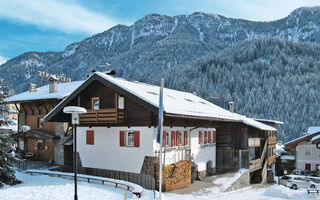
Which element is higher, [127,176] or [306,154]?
[127,176]

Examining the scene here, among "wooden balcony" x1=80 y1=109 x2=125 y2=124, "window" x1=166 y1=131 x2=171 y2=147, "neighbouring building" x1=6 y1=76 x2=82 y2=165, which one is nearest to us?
"wooden balcony" x1=80 y1=109 x2=125 y2=124

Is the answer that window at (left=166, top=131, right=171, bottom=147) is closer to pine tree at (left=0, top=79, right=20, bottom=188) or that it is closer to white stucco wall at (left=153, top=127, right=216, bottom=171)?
white stucco wall at (left=153, top=127, right=216, bottom=171)

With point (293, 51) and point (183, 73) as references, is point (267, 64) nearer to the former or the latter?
point (293, 51)

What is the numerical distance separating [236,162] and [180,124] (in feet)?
31.2

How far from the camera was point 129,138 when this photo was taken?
20.0 metres

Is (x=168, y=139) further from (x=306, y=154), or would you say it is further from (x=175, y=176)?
(x=306, y=154)

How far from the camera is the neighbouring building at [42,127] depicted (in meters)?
28.6

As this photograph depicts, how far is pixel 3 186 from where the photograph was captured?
55.9 feet

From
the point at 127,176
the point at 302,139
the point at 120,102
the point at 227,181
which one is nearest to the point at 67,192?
the point at 127,176

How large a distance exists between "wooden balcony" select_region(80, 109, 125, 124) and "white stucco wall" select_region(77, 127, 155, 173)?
1.22 m

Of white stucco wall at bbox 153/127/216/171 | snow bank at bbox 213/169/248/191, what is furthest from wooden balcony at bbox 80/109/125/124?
snow bank at bbox 213/169/248/191

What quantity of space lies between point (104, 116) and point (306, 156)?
3049 centimetres

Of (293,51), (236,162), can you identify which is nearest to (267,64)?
(293,51)

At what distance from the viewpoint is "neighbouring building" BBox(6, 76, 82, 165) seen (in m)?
28.6
